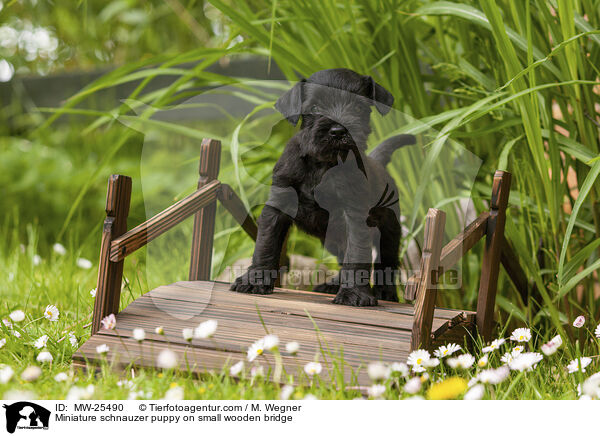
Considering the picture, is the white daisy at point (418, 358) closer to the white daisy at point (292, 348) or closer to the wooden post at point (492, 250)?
the white daisy at point (292, 348)

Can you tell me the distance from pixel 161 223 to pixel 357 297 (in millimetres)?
544

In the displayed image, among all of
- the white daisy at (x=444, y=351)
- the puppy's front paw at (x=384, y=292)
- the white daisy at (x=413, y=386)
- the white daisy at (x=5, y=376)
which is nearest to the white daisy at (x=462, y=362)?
the white daisy at (x=444, y=351)

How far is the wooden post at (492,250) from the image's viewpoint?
60.1 inches

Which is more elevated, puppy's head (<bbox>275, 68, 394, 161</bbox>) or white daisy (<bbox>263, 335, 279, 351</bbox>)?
puppy's head (<bbox>275, 68, 394, 161</bbox>)

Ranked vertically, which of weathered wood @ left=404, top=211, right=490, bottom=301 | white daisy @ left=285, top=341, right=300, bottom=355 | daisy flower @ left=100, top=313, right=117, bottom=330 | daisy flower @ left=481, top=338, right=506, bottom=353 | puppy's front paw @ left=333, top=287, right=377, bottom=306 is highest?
weathered wood @ left=404, top=211, right=490, bottom=301

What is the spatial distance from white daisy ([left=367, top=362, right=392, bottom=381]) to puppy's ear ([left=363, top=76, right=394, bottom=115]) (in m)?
0.61

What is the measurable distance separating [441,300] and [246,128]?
0.90 metres

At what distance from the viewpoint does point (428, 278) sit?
4.06 ft

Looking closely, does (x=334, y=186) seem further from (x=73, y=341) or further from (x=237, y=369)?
(x=73, y=341)

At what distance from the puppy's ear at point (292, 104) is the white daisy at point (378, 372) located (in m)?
0.60

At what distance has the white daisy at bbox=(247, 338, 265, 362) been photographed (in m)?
1.24

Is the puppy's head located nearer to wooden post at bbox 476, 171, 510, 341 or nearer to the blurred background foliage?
the blurred background foliage
